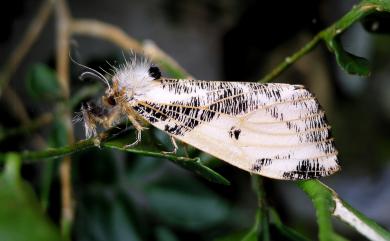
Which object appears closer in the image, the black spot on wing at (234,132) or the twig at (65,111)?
the black spot on wing at (234,132)

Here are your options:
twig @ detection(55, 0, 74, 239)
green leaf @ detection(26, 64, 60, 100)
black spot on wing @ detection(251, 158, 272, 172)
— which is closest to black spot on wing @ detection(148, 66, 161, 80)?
black spot on wing @ detection(251, 158, 272, 172)

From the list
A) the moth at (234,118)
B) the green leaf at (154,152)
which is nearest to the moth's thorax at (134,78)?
the moth at (234,118)

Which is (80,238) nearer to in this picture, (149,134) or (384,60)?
(149,134)

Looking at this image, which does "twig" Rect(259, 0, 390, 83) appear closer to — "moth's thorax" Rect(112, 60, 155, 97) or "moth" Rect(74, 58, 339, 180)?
"moth" Rect(74, 58, 339, 180)

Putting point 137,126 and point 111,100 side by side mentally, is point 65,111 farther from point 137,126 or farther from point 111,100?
point 137,126

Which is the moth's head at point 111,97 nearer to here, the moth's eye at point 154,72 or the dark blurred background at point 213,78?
the moth's eye at point 154,72

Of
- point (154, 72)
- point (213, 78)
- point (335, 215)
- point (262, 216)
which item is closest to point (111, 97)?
point (154, 72)
